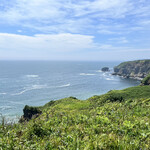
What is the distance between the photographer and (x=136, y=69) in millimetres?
170500

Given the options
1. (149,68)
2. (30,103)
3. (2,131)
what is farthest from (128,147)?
(149,68)

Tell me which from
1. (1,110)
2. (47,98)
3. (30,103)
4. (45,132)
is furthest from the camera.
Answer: (47,98)

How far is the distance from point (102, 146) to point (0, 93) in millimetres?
83903

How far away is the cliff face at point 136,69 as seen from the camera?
6263 inches

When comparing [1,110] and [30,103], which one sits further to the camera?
[30,103]

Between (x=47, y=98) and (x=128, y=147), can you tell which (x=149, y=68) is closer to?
(x=47, y=98)

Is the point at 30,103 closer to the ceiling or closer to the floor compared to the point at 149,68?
closer to the floor

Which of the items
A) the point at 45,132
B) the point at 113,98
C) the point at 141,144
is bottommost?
the point at 113,98

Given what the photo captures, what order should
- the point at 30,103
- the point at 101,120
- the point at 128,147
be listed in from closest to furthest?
the point at 128,147, the point at 101,120, the point at 30,103

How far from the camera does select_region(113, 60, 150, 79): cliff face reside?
159 m

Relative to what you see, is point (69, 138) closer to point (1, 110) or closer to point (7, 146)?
point (7, 146)

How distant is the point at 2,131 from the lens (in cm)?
737

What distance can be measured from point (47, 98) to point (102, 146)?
235 feet

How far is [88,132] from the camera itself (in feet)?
24.5
